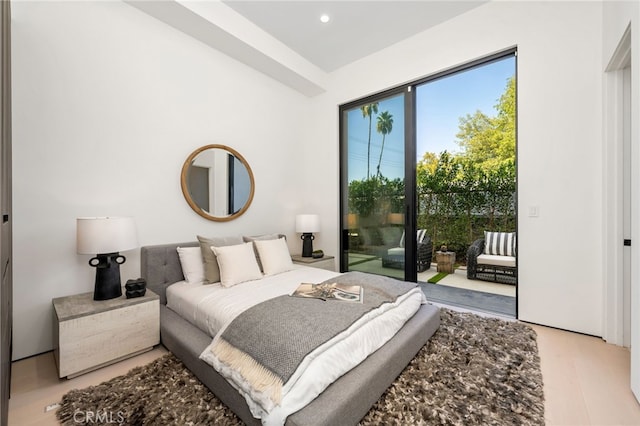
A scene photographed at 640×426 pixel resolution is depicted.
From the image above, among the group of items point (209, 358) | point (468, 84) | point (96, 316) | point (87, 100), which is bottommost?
point (209, 358)

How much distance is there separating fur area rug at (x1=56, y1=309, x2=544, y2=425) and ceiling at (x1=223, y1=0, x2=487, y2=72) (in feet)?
11.4

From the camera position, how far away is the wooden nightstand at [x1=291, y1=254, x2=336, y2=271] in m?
3.83

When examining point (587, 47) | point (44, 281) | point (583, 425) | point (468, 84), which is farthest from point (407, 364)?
point (468, 84)

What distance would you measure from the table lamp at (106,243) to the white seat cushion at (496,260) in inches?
178

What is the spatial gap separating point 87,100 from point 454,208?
4988 millimetres

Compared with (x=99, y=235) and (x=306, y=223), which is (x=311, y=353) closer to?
(x=99, y=235)

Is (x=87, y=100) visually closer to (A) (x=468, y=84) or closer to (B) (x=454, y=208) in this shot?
(A) (x=468, y=84)

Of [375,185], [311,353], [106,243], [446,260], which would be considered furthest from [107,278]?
[446,260]

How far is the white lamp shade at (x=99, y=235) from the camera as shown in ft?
6.86

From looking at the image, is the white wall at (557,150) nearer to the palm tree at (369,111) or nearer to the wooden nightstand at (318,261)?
the palm tree at (369,111)

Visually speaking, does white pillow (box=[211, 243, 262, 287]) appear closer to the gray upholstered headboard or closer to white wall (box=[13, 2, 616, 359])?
the gray upholstered headboard

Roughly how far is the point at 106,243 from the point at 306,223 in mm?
2427

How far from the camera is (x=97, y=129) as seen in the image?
249 cm

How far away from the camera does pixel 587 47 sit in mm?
2471
